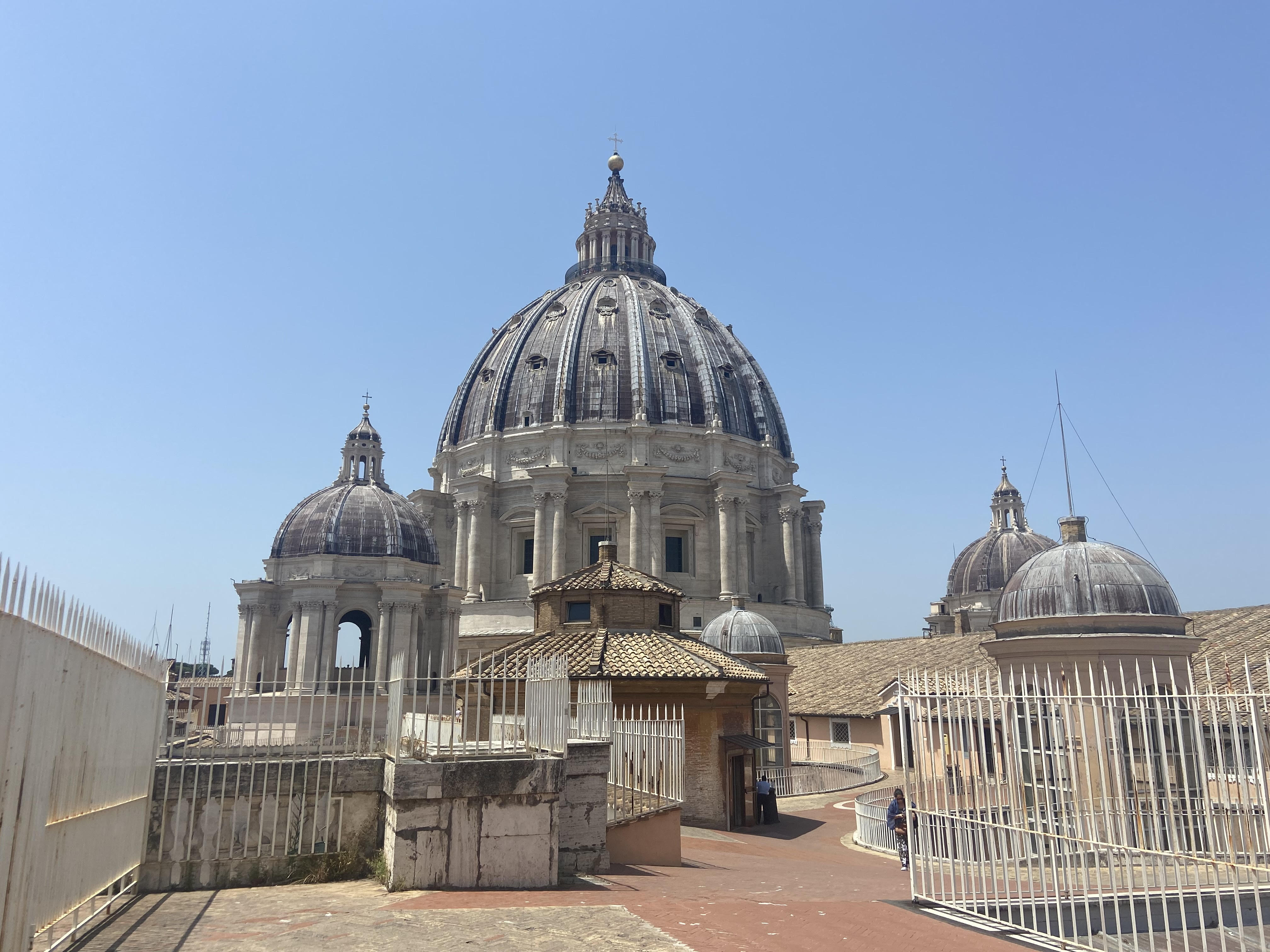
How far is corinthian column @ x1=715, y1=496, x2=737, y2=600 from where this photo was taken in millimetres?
54375

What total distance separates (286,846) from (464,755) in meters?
2.11

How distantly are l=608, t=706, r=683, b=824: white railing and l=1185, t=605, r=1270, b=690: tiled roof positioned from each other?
16695 mm

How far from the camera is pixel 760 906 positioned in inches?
348

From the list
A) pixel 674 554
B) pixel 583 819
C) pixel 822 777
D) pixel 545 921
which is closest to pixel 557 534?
pixel 674 554

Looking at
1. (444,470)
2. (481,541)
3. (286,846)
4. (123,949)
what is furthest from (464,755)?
(444,470)

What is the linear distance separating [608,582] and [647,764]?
10.8 metres

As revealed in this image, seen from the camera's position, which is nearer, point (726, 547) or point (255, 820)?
point (255, 820)

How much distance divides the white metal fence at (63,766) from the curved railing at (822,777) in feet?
81.5

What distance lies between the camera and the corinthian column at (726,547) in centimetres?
5438

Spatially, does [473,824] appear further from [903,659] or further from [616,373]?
[616,373]

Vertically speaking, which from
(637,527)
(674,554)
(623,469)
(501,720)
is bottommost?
(501,720)

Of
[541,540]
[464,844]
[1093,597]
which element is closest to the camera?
[464,844]

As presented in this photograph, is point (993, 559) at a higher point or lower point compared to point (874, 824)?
higher

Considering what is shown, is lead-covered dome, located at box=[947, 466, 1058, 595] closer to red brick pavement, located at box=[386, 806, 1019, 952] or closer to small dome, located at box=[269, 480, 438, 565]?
small dome, located at box=[269, 480, 438, 565]
